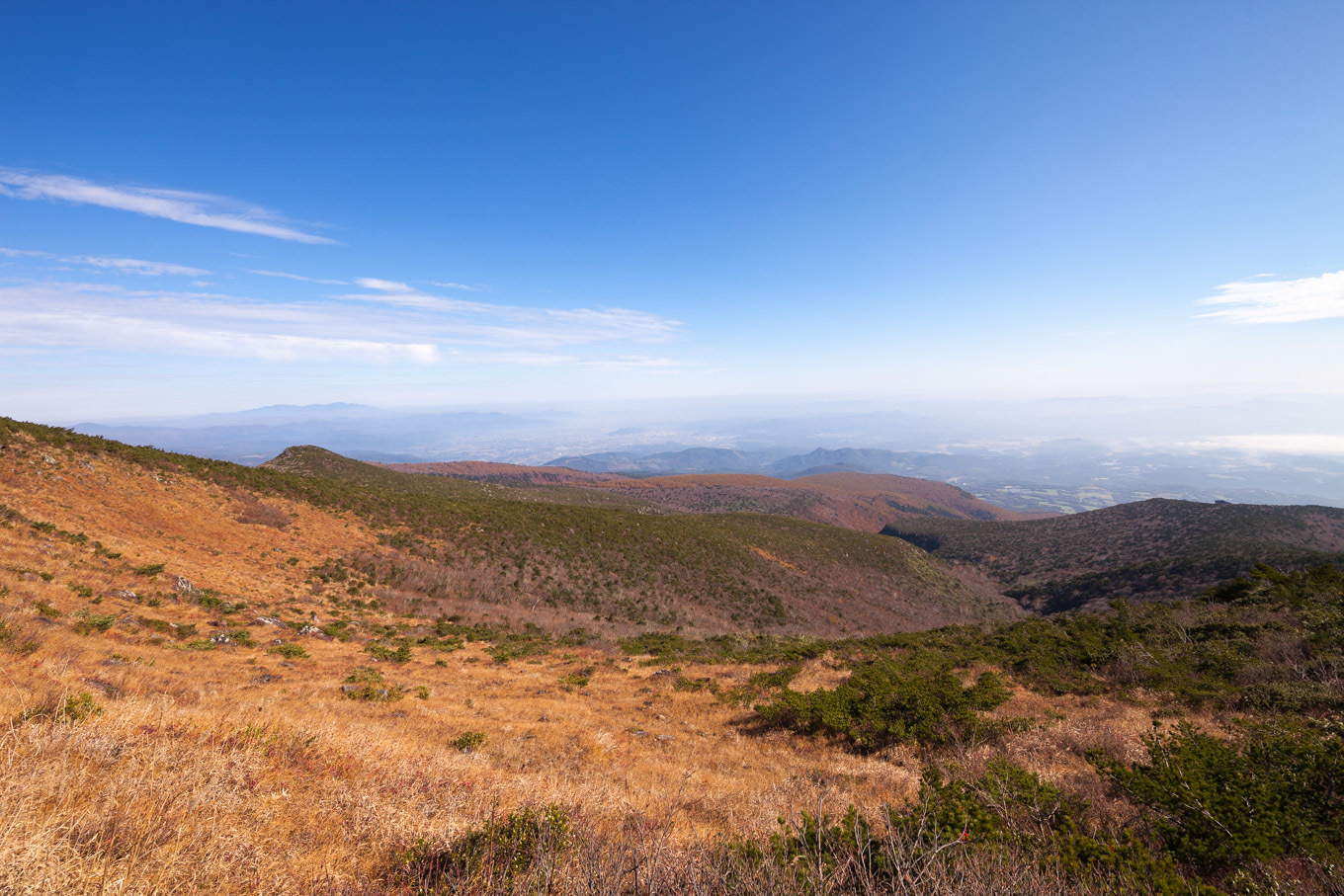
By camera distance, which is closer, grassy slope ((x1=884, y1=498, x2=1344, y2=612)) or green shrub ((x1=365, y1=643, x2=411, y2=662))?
green shrub ((x1=365, y1=643, x2=411, y2=662))

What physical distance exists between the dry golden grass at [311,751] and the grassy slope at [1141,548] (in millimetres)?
41708

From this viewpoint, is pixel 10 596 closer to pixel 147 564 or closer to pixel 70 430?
pixel 147 564

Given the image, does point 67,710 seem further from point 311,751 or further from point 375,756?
point 375,756

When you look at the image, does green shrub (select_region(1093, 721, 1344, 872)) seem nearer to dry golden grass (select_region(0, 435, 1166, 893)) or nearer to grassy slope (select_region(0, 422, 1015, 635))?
dry golden grass (select_region(0, 435, 1166, 893))

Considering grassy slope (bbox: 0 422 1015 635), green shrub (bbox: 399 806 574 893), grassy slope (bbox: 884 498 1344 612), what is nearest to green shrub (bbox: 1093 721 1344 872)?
green shrub (bbox: 399 806 574 893)

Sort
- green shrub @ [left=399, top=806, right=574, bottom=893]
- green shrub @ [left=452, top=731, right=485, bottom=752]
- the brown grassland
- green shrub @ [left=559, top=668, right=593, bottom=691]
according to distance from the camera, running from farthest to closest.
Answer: green shrub @ [left=559, top=668, right=593, bottom=691] < green shrub @ [left=452, top=731, right=485, bottom=752] < green shrub @ [left=399, top=806, right=574, bottom=893] < the brown grassland

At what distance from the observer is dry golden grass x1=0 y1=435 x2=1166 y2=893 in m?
3.39

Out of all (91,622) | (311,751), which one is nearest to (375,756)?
(311,751)

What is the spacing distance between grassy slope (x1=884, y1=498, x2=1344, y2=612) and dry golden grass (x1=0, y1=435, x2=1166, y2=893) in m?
41.7

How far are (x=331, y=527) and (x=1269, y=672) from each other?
34559 millimetres

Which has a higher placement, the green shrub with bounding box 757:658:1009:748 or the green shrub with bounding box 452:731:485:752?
the green shrub with bounding box 452:731:485:752

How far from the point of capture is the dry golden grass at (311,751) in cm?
339

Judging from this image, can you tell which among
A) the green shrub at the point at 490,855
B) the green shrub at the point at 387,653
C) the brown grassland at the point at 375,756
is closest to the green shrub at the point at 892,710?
the brown grassland at the point at 375,756

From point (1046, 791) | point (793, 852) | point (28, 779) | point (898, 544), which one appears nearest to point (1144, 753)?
point (1046, 791)
